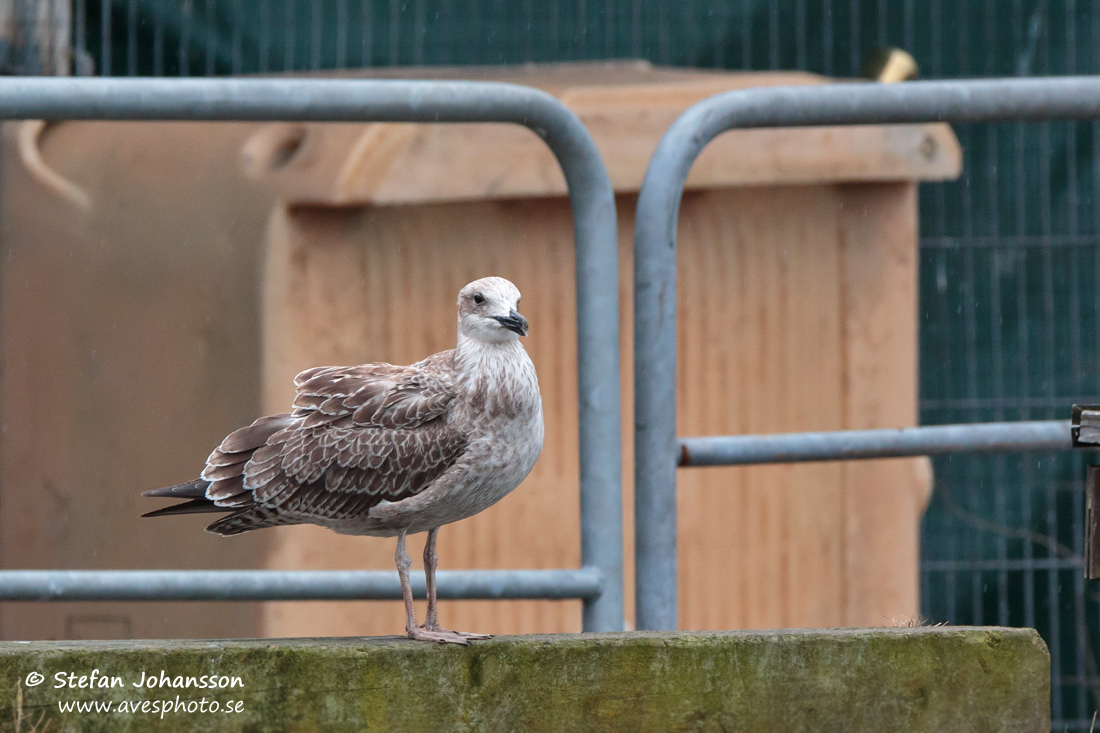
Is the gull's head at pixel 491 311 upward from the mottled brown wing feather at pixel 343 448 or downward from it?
upward

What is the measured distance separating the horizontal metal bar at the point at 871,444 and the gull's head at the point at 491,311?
37.7 inches

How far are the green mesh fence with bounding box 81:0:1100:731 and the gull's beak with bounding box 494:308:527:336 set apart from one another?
3.11 m

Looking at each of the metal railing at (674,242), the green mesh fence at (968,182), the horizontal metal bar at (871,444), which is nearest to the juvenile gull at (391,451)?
the metal railing at (674,242)

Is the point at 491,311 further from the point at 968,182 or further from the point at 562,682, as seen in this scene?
the point at 968,182

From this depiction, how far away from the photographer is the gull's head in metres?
1.98

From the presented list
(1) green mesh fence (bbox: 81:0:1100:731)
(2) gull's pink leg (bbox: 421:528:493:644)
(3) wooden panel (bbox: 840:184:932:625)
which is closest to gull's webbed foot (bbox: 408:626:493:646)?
(2) gull's pink leg (bbox: 421:528:493:644)

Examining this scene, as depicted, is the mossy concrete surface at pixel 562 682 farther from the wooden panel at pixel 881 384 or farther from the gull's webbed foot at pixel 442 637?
the wooden panel at pixel 881 384

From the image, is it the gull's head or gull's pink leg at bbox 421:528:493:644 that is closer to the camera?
the gull's head

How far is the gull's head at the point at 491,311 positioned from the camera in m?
1.98

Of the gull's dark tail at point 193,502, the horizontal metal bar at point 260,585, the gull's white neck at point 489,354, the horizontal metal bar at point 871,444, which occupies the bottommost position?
the horizontal metal bar at point 260,585

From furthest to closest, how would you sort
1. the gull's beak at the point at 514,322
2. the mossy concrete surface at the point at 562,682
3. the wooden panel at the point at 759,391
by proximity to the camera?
the wooden panel at the point at 759,391
the mossy concrete surface at the point at 562,682
the gull's beak at the point at 514,322

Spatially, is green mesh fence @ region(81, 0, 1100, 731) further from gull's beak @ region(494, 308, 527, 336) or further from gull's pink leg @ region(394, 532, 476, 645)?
gull's beak @ region(494, 308, 527, 336)

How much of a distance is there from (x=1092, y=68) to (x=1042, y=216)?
0.53 metres

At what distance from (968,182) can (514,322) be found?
3459 millimetres
